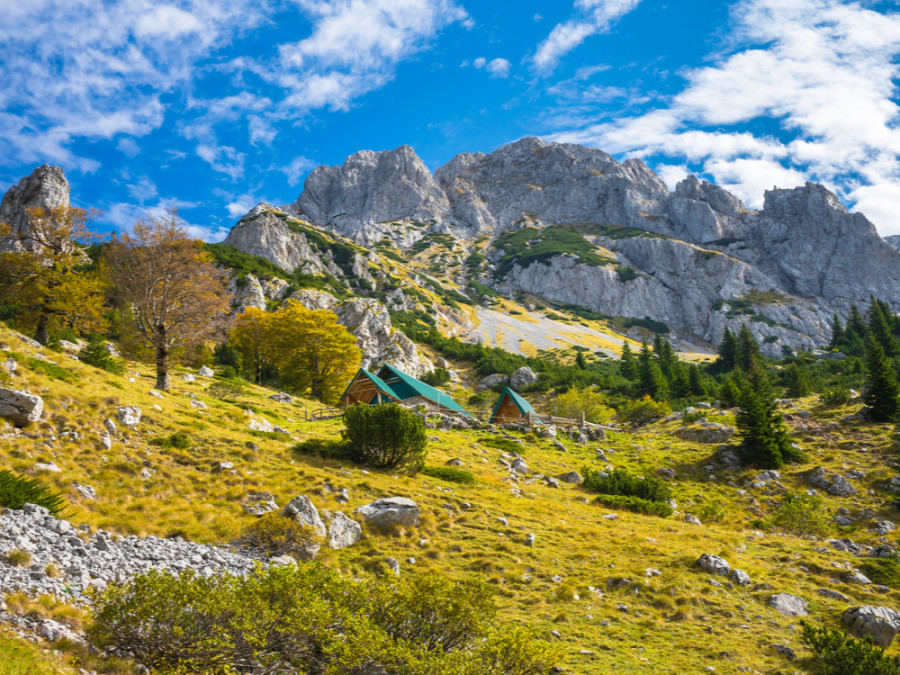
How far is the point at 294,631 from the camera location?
7441 millimetres

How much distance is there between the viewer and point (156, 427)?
16750 mm

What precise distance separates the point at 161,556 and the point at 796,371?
77.7 metres

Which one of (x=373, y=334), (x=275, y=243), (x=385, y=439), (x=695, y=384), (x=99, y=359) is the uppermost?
(x=275, y=243)

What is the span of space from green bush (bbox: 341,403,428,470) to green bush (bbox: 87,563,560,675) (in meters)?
12.4

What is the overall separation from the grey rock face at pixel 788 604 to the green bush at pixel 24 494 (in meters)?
18.1

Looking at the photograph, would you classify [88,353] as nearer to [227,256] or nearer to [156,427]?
[156,427]

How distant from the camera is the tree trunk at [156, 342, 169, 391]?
80.7ft

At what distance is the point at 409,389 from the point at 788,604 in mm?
37664

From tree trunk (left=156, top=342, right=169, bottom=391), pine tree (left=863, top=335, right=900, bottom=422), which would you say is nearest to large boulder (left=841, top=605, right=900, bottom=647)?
tree trunk (left=156, top=342, right=169, bottom=391)

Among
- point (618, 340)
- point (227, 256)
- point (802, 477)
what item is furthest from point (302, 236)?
point (802, 477)

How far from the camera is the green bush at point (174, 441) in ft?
51.5

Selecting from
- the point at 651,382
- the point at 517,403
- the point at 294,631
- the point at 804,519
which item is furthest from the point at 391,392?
the point at 651,382

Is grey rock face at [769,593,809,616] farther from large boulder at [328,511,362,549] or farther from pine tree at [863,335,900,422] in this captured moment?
pine tree at [863,335,900,422]

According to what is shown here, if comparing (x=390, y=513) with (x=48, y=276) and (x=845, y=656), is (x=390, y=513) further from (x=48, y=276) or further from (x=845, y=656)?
(x=48, y=276)
